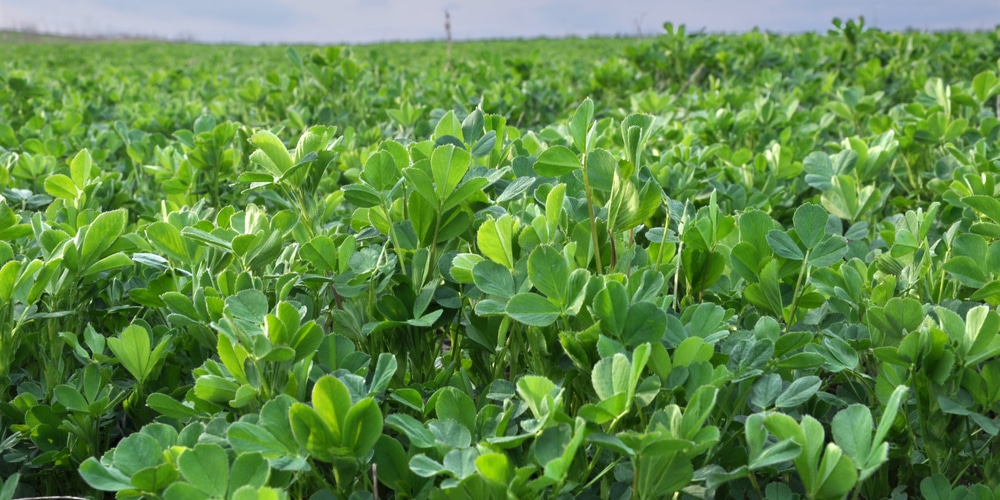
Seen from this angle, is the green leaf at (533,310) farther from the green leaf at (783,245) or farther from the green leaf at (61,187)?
the green leaf at (61,187)

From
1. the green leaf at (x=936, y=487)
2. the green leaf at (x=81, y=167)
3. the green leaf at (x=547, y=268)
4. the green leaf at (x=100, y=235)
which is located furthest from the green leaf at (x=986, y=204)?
the green leaf at (x=81, y=167)

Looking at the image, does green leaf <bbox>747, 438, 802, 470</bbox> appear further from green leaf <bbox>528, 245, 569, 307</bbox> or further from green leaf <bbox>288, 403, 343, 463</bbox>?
green leaf <bbox>288, 403, 343, 463</bbox>

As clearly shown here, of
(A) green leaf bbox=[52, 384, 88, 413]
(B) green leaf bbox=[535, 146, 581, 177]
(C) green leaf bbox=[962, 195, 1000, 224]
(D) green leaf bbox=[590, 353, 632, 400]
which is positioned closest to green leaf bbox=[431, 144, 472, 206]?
(B) green leaf bbox=[535, 146, 581, 177]

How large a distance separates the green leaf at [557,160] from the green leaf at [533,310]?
28 cm

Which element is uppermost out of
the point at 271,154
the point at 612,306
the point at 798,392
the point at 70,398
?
the point at 271,154

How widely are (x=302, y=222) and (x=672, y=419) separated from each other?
783mm

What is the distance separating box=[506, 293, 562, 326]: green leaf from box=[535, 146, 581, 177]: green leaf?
28 cm

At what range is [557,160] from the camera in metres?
1.07

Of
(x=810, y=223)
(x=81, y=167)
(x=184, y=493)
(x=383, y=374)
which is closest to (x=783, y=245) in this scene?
(x=810, y=223)

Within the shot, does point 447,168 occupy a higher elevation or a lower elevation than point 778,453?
higher

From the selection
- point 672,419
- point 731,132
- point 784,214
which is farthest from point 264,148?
point 731,132

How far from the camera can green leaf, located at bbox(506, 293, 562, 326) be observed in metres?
0.84

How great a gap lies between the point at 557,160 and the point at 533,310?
0.29 m

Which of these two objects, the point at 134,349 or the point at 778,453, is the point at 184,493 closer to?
the point at 134,349
